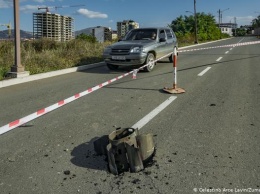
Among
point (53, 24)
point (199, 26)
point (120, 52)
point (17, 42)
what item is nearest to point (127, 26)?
point (53, 24)

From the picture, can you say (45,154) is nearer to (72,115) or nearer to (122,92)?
(72,115)

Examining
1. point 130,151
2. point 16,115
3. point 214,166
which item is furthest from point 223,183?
point 16,115

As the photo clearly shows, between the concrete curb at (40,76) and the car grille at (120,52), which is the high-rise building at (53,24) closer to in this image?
the concrete curb at (40,76)

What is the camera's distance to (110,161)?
3.45 metres

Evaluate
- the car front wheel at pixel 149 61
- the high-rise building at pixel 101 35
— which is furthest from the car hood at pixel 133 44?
the high-rise building at pixel 101 35

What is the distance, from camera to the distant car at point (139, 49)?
11.4 m

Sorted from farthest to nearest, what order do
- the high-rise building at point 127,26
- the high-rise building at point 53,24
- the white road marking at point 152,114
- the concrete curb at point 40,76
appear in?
the high-rise building at point 53,24
the high-rise building at point 127,26
the concrete curb at point 40,76
the white road marking at point 152,114

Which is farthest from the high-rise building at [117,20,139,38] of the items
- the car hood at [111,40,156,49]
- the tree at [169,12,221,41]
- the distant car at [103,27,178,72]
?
the tree at [169,12,221,41]

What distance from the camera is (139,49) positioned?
1135 cm

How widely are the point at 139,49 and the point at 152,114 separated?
5957 millimetres

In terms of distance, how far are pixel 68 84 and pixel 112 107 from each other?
3.44 m

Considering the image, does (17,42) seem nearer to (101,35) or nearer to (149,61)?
(149,61)

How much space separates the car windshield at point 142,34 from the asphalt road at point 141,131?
5.05m

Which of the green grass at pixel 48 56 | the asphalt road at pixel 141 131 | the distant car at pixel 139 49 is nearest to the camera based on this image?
the asphalt road at pixel 141 131
